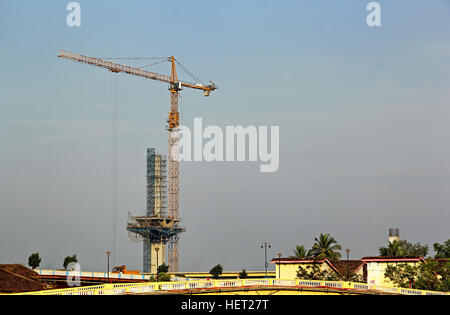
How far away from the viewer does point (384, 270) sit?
335ft

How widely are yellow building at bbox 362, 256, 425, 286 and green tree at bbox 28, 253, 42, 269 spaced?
59.8 meters

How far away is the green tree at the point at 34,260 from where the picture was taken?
135 metres

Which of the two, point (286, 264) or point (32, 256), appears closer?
point (286, 264)

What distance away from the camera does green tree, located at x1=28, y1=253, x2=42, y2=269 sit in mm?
135125

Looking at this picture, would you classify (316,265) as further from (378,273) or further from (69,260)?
(69,260)

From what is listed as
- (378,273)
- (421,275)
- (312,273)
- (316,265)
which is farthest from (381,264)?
(312,273)

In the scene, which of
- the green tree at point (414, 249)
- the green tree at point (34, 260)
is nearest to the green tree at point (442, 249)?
the green tree at point (414, 249)

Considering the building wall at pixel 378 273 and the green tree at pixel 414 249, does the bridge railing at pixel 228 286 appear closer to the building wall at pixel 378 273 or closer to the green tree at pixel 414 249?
the building wall at pixel 378 273

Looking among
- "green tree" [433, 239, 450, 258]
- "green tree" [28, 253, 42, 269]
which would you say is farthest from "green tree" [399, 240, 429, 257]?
"green tree" [28, 253, 42, 269]

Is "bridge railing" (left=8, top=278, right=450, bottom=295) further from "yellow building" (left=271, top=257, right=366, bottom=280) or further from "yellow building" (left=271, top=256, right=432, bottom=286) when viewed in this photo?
"yellow building" (left=271, top=257, right=366, bottom=280)
